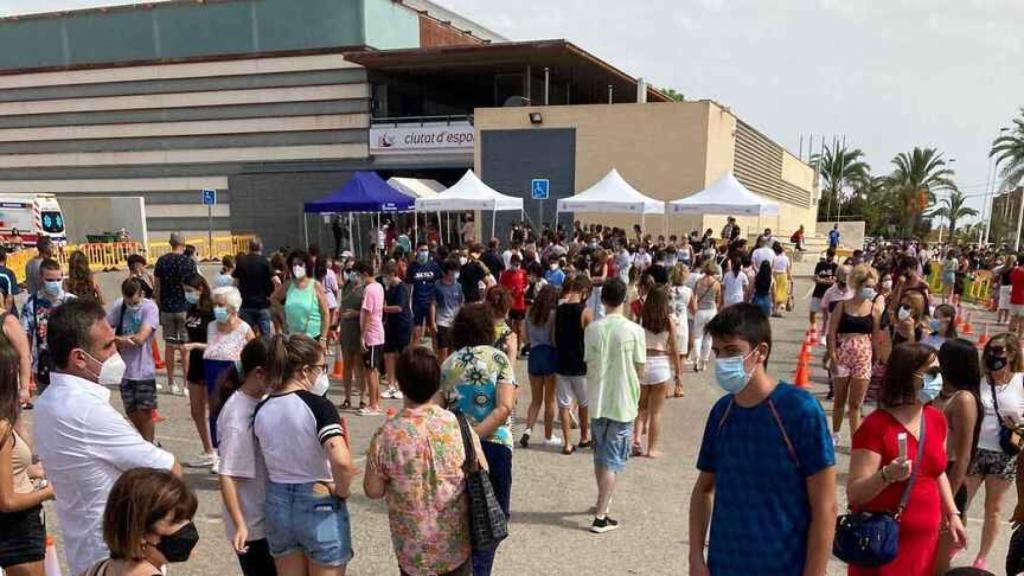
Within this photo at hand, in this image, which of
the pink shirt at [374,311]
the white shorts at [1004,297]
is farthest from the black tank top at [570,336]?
the white shorts at [1004,297]

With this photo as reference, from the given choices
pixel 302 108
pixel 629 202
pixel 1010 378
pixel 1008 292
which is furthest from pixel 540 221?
A: pixel 1010 378

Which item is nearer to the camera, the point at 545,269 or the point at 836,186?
the point at 545,269

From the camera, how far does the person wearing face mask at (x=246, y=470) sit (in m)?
3.03

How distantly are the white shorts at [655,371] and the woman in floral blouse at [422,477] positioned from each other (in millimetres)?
3555

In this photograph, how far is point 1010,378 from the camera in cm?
415

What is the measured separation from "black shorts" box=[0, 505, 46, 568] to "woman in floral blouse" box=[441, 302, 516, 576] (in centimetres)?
194

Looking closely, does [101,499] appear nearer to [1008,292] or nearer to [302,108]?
[1008,292]

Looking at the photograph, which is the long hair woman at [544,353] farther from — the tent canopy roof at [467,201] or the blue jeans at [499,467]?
the tent canopy roof at [467,201]

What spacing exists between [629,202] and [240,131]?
20.5 meters

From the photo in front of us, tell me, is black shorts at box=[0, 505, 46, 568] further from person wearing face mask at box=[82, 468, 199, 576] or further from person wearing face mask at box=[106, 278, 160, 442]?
person wearing face mask at box=[106, 278, 160, 442]

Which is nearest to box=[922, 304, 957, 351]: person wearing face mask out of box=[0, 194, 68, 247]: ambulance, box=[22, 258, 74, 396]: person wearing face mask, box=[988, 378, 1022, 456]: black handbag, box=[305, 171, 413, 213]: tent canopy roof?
box=[988, 378, 1022, 456]: black handbag

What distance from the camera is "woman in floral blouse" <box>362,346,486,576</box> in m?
2.90

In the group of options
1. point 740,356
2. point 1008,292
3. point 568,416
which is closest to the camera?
point 740,356

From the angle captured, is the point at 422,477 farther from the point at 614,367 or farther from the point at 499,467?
the point at 614,367
